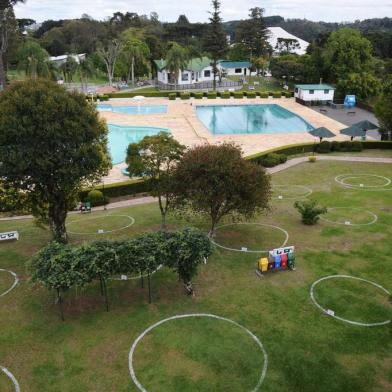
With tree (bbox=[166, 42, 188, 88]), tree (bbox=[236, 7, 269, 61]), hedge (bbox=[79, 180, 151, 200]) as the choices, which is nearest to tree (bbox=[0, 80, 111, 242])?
hedge (bbox=[79, 180, 151, 200])

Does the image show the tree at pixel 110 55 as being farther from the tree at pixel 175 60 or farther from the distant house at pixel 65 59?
the tree at pixel 175 60

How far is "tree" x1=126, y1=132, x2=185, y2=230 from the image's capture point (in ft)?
79.7

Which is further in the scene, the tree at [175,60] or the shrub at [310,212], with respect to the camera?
the tree at [175,60]

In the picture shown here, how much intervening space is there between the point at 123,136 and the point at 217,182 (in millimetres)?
38560

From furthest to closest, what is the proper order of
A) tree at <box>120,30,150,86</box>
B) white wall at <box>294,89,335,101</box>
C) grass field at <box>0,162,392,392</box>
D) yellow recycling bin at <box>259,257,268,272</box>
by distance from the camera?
tree at <box>120,30,150,86</box>, white wall at <box>294,89,335,101</box>, yellow recycling bin at <box>259,257,268,272</box>, grass field at <box>0,162,392,392</box>

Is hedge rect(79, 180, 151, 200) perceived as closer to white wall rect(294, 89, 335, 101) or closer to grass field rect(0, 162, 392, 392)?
grass field rect(0, 162, 392, 392)

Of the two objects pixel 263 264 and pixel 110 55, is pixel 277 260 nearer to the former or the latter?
pixel 263 264

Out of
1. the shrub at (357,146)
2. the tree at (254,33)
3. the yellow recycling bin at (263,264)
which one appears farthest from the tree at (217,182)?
the tree at (254,33)

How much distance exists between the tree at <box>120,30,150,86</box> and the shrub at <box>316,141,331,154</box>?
63031 millimetres

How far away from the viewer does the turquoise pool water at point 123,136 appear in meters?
51.1

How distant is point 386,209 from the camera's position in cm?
2955

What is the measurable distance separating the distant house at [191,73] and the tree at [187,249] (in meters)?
81.6

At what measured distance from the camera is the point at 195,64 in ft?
335

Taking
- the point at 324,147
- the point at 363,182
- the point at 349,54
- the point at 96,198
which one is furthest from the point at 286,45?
the point at 96,198
